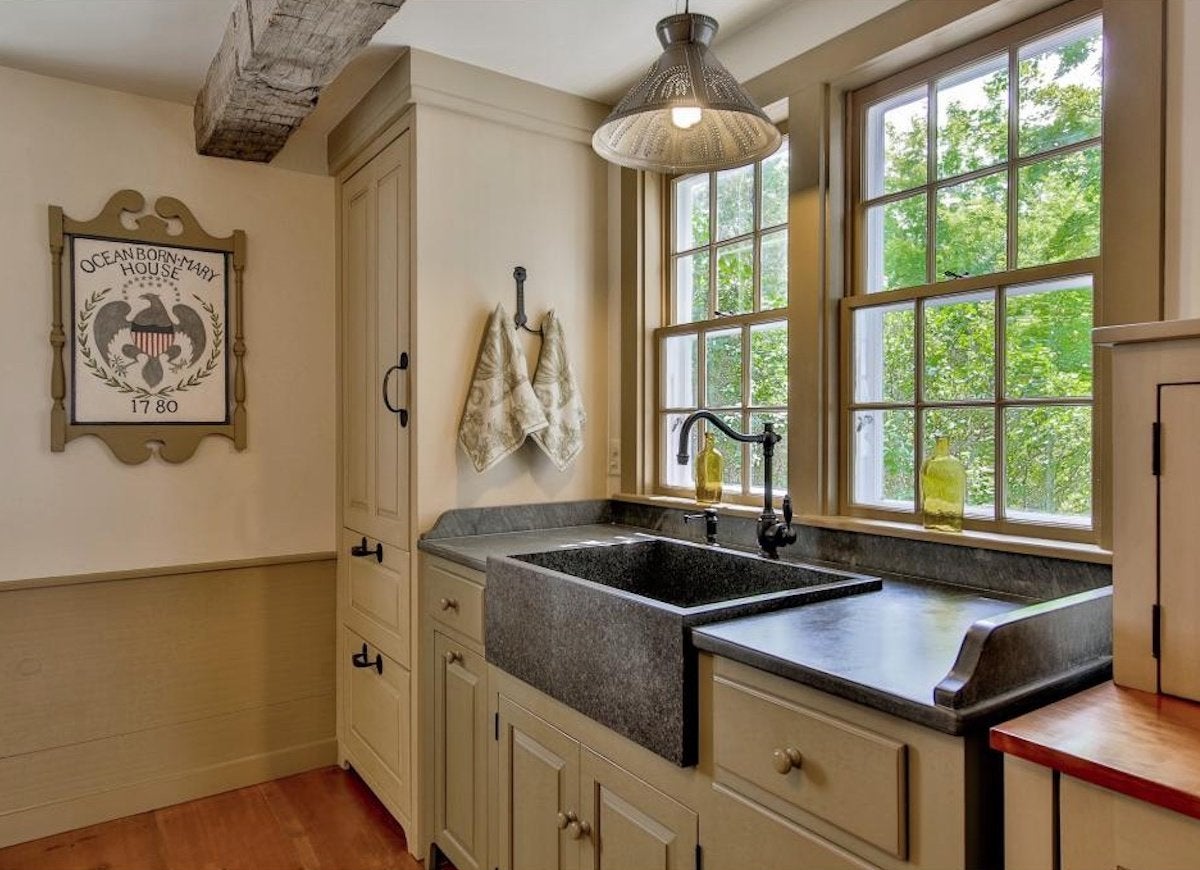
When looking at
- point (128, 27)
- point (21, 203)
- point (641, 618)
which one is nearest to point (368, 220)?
point (128, 27)

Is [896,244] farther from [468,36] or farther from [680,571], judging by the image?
[468,36]

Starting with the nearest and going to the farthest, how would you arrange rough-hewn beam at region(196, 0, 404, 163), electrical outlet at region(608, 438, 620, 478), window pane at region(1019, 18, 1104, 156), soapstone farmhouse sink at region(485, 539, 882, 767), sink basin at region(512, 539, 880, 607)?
1. soapstone farmhouse sink at region(485, 539, 882, 767)
2. window pane at region(1019, 18, 1104, 156)
3. rough-hewn beam at region(196, 0, 404, 163)
4. sink basin at region(512, 539, 880, 607)
5. electrical outlet at region(608, 438, 620, 478)

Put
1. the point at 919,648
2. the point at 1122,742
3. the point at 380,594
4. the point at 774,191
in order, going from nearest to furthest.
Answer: the point at 1122,742 < the point at 919,648 < the point at 774,191 < the point at 380,594

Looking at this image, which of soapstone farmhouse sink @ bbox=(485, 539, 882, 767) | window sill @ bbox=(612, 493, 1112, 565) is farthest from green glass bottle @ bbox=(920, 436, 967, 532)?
soapstone farmhouse sink @ bbox=(485, 539, 882, 767)

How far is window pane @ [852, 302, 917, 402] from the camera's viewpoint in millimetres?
1944

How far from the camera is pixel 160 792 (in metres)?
2.66

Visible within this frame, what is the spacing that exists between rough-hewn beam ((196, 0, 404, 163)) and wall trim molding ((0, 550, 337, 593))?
142 centimetres

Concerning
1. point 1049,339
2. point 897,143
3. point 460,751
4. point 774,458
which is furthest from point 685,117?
point 460,751

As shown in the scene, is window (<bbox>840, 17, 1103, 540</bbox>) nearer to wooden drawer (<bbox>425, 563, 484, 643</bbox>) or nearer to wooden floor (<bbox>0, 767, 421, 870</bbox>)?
wooden drawer (<bbox>425, 563, 484, 643</bbox>)

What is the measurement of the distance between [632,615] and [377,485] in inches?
57.8

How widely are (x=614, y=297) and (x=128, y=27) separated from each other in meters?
1.60

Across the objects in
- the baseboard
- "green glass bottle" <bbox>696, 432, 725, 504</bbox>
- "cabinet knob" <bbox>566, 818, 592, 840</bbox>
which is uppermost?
"green glass bottle" <bbox>696, 432, 725, 504</bbox>

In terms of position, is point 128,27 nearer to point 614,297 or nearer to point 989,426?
point 614,297

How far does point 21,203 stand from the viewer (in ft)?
7.99
